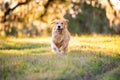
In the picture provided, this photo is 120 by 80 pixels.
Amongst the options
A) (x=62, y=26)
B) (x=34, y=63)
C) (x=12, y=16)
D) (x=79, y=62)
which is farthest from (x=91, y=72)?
(x=12, y=16)

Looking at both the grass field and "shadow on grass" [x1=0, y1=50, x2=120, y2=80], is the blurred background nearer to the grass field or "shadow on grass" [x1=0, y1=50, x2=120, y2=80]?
the grass field

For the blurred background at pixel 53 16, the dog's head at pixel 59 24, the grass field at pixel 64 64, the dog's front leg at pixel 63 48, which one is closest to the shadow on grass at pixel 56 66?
the grass field at pixel 64 64

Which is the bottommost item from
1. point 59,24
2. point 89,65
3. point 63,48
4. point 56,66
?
point 89,65

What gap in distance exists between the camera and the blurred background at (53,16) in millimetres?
33062

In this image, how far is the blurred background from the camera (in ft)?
108

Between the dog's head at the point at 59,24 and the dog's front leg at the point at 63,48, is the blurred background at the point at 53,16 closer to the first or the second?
the dog's front leg at the point at 63,48

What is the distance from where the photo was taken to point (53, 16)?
113 ft

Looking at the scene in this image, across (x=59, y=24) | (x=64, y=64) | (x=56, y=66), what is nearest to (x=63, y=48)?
(x=59, y=24)

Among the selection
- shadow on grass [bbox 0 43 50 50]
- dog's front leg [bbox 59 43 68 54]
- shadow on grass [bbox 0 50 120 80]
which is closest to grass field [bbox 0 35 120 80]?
shadow on grass [bbox 0 50 120 80]

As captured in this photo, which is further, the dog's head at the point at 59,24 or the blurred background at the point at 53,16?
the blurred background at the point at 53,16

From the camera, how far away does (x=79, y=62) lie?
60.0 ft

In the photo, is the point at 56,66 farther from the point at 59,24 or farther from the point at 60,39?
the point at 60,39

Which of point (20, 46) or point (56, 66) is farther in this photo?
point (20, 46)

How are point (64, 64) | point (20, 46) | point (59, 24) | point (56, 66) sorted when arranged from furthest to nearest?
point (20, 46), point (59, 24), point (64, 64), point (56, 66)
